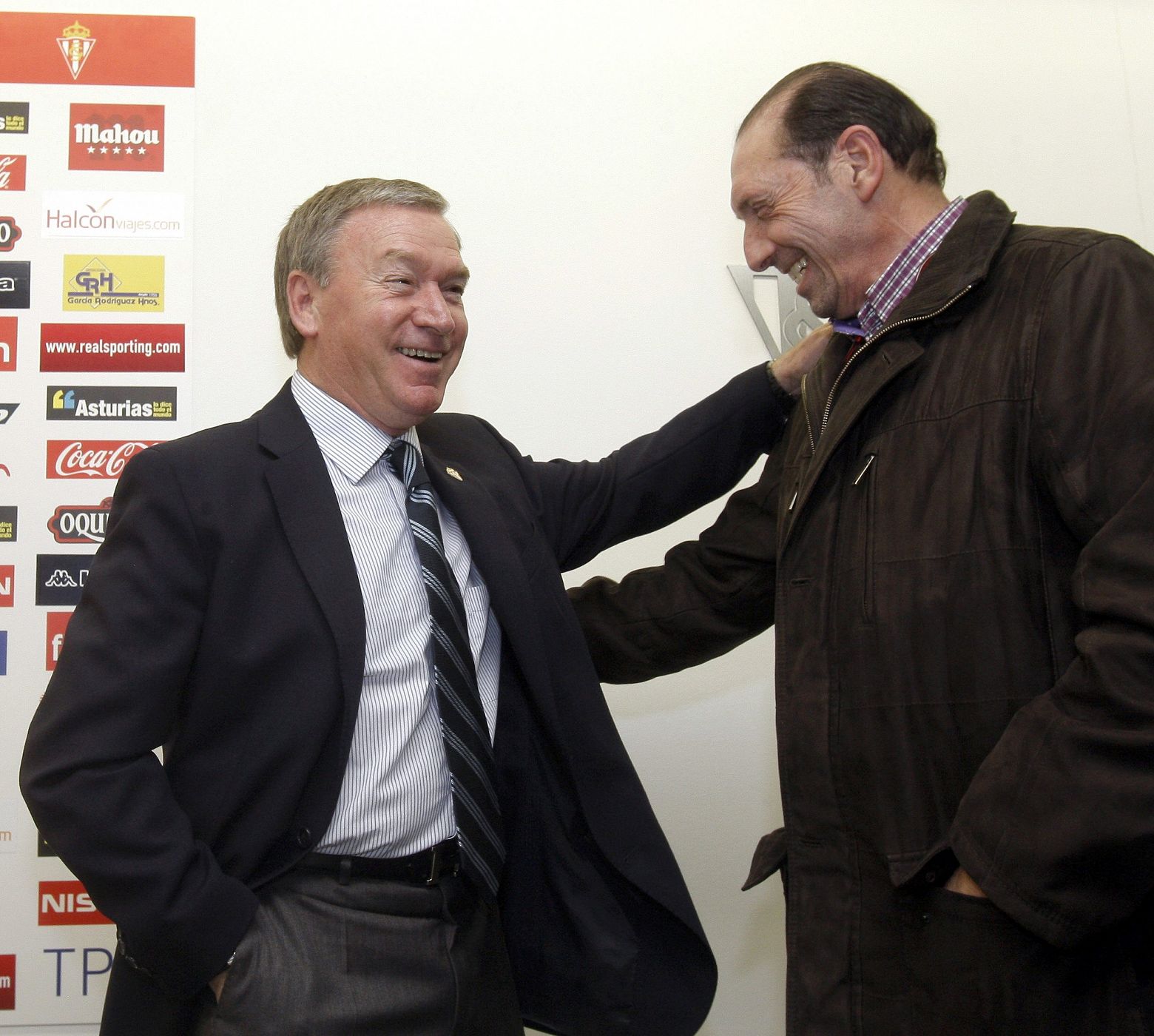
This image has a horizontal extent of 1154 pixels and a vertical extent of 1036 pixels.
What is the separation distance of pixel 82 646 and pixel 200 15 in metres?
1.78

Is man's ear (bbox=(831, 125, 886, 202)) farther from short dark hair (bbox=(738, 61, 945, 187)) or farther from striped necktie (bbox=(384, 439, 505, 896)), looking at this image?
striped necktie (bbox=(384, 439, 505, 896))

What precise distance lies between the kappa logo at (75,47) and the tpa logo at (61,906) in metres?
1.87

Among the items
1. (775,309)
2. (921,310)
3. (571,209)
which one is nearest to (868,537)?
(921,310)

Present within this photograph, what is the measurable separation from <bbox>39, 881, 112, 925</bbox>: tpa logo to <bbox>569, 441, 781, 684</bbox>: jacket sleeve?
1.32 metres

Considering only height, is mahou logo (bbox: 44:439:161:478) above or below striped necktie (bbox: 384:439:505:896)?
above

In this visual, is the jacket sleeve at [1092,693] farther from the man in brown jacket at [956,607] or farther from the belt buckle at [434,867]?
Result: the belt buckle at [434,867]

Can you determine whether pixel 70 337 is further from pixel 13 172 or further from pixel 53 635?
pixel 53 635

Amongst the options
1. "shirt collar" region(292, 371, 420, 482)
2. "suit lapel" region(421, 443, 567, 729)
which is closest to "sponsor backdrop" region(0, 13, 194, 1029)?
"shirt collar" region(292, 371, 420, 482)

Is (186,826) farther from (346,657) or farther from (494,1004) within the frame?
(494,1004)

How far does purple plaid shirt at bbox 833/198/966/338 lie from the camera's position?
162cm

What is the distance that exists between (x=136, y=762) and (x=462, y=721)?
1.46ft

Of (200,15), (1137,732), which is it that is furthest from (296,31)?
(1137,732)

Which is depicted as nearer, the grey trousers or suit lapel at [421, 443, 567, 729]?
the grey trousers

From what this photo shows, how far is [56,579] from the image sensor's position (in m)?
2.42
